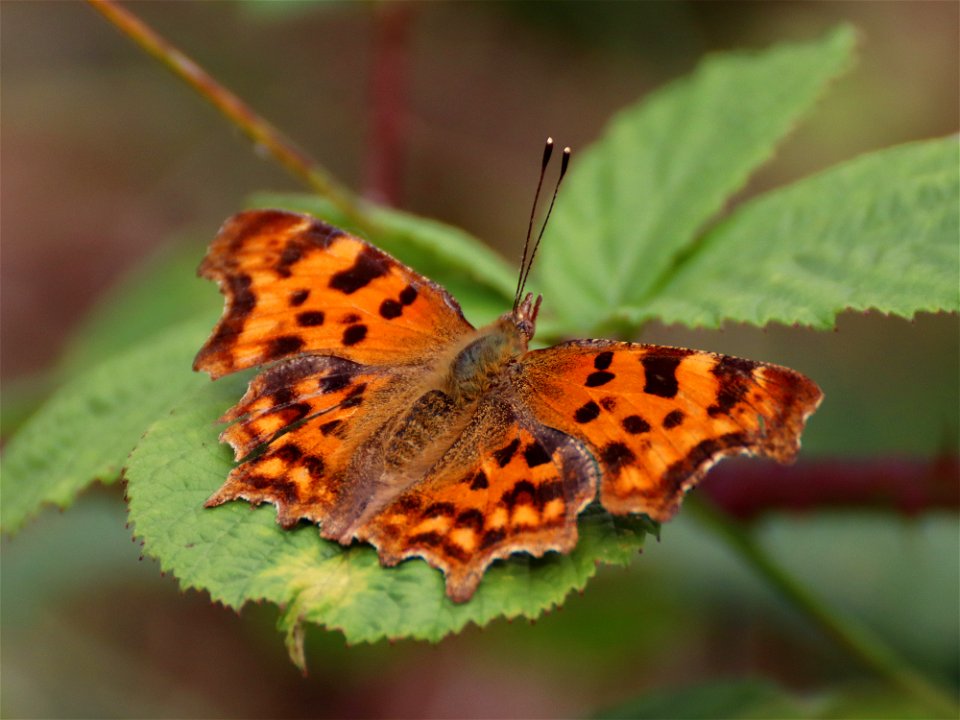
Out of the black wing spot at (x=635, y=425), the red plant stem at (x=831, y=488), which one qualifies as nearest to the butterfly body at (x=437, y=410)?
the black wing spot at (x=635, y=425)

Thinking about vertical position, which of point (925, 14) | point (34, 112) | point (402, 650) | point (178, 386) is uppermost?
point (925, 14)

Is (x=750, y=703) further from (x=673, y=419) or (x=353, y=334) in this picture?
(x=353, y=334)

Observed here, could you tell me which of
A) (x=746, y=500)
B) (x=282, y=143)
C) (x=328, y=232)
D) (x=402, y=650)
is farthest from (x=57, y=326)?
(x=746, y=500)

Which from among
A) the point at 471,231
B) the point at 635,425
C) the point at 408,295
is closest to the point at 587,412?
the point at 635,425

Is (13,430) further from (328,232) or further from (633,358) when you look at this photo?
(633,358)

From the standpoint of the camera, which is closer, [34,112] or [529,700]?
[529,700]

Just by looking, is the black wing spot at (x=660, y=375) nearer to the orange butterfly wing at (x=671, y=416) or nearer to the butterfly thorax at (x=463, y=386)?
the orange butterfly wing at (x=671, y=416)
